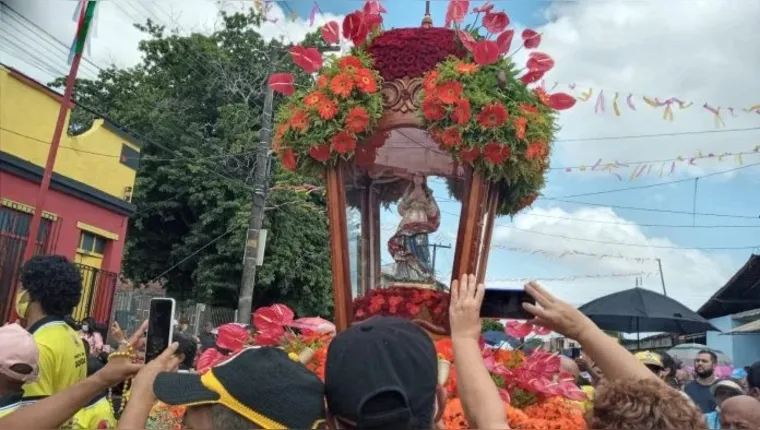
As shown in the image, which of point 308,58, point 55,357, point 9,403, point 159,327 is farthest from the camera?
point 308,58

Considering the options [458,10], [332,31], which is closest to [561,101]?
[458,10]

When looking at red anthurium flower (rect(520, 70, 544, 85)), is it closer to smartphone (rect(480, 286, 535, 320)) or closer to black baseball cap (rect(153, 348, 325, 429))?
smartphone (rect(480, 286, 535, 320))

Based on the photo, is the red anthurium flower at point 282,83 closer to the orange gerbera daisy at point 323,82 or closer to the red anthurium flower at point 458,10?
the orange gerbera daisy at point 323,82

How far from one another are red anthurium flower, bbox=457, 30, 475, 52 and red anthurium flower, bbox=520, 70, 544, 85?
29cm

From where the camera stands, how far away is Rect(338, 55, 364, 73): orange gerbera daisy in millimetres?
3139

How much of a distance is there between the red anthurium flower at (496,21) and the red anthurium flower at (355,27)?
583 mm

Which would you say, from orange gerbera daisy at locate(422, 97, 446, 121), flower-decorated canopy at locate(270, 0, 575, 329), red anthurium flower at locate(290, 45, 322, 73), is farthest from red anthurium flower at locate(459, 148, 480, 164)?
red anthurium flower at locate(290, 45, 322, 73)

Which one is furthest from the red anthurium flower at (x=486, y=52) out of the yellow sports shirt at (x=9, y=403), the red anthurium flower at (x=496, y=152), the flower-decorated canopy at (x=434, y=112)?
the yellow sports shirt at (x=9, y=403)

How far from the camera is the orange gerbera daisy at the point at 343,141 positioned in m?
3.11

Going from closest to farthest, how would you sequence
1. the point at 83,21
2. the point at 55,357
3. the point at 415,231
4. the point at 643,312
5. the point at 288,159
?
the point at 55,357, the point at 288,159, the point at 415,231, the point at 83,21, the point at 643,312

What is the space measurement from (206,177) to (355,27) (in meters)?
13.8

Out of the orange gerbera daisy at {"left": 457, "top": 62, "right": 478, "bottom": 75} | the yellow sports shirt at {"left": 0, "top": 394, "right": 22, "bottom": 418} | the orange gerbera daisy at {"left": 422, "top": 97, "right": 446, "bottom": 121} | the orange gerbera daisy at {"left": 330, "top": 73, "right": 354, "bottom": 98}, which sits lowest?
the yellow sports shirt at {"left": 0, "top": 394, "right": 22, "bottom": 418}

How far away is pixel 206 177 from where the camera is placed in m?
16.5

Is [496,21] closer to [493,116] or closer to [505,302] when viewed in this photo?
[493,116]
